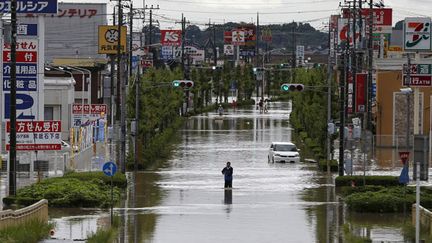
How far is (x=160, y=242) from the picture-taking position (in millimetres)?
27250

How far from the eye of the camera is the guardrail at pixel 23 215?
86.3ft

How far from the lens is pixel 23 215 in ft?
90.7

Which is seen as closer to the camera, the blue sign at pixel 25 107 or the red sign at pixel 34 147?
the red sign at pixel 34 147

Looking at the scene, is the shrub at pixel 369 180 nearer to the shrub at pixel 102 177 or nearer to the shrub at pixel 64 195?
the shrub at pixel 102 177

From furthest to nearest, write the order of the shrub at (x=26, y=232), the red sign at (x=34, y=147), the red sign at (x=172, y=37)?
the red sign at (x=172, y=37) < the red sign at (x=34, y=147) < the shrub at (x=26, y=232)

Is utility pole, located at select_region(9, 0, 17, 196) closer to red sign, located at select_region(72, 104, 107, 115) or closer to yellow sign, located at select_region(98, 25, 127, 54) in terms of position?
red sign, located at select_region(72, 104, 107, 115)

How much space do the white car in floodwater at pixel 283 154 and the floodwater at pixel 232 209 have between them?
53cm

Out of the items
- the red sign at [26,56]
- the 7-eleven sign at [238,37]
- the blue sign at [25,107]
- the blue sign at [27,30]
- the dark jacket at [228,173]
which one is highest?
the 7-eleven sign at [238,37]

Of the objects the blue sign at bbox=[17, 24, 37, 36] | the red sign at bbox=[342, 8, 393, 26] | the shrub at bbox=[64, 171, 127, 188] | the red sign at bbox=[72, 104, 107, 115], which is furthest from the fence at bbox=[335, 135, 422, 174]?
the red sign at bbox=[342, 8, 393, 26]

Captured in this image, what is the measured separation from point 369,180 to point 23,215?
58.2 feet

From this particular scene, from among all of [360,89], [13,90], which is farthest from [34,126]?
[360,89]

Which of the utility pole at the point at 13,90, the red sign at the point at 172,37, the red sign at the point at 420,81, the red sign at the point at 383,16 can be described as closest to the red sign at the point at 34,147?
the utility pole at the point at 13,90

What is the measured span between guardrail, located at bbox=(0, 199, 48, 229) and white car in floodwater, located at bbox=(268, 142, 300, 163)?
26.3 m

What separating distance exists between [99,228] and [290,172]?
22513 millimetres
